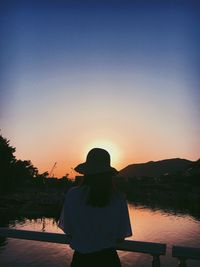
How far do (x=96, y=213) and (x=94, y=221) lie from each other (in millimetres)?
67

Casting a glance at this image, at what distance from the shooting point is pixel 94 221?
2977 millimetres

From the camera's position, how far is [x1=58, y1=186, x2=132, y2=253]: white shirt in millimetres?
2973

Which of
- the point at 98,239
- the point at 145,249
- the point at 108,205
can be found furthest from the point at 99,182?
the point at 145,249

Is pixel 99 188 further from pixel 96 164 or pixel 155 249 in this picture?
pixel 155 249

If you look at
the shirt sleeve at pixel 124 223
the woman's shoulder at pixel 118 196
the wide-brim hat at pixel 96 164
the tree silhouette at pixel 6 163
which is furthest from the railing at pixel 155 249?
the tree silhouette at pixel 6 163

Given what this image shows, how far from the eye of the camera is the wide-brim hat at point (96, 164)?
2882 mm

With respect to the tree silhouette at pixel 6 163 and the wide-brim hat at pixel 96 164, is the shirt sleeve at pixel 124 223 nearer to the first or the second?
the wide-brim hat at pixel 96 164

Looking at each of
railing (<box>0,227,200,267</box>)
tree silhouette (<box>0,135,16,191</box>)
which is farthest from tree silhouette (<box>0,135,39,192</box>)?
railing (<box>0,227,200,267</box>)

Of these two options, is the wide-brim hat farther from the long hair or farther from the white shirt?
the white shirt

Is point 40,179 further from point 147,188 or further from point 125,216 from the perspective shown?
point 125,216

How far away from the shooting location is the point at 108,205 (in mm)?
2996

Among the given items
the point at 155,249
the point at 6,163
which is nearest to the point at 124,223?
the point at 155,249

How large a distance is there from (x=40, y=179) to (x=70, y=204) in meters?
158

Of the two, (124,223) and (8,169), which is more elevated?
(8,169)
